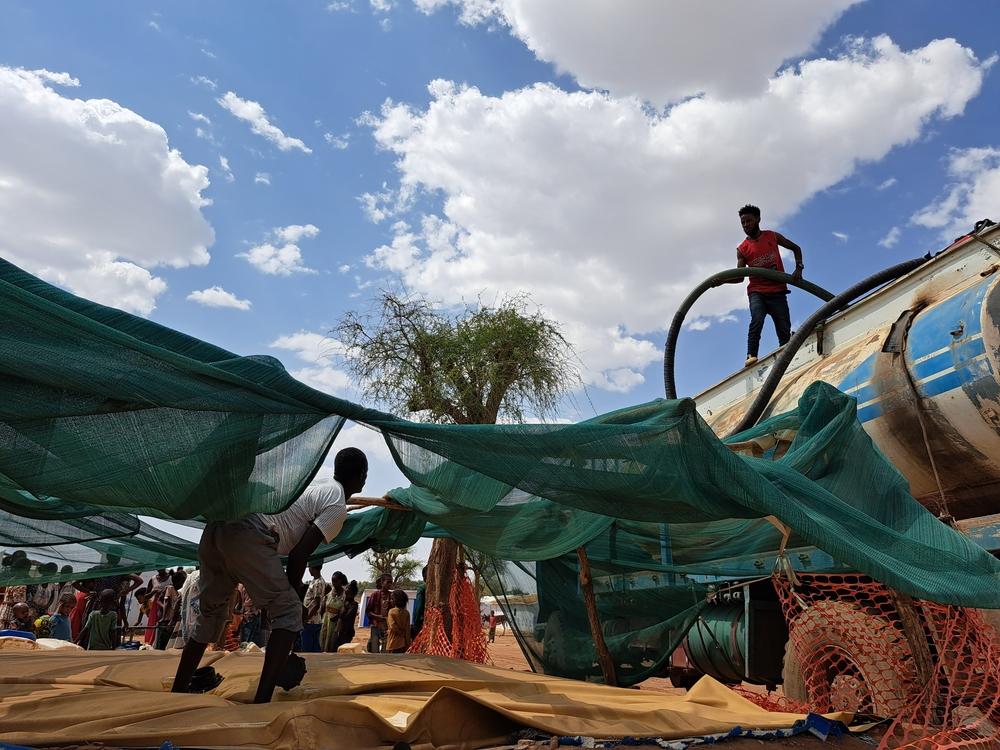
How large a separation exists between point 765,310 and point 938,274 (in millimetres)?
3104

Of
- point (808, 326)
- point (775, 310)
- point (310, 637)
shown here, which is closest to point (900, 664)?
point (808, 326)

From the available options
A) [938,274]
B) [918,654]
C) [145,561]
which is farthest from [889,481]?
[145,561]

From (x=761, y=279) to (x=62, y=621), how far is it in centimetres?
1038

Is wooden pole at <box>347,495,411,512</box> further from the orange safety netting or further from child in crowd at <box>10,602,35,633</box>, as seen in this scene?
child in crowd at <box>10,602,35,633</box>

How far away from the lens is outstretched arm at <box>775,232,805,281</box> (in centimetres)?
816

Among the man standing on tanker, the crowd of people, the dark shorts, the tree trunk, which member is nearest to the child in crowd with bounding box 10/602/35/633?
the crowd of people

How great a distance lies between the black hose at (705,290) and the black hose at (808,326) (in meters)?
1.48

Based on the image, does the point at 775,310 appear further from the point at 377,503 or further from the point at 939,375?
the point at 377,503

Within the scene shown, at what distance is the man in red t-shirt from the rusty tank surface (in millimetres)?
2126

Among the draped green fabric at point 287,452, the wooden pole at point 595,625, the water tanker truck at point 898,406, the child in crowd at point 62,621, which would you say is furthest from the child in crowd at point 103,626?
the wooden pole at point 595,625

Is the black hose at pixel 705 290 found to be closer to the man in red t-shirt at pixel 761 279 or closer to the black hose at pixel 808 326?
the man in red t-shirt at pixel 761 279

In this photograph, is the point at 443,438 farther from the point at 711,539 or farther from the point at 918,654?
the point at 918,654

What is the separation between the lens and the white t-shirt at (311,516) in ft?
13.9

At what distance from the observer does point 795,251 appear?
841cm
